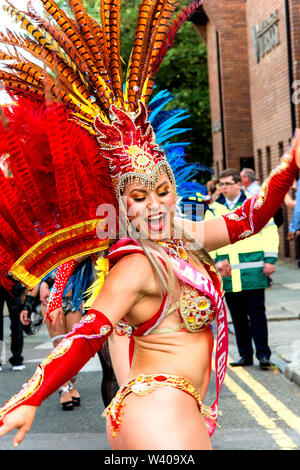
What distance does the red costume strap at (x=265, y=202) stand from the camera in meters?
3.31

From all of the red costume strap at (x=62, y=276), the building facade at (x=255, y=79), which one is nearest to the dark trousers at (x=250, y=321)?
the red costume strap at (x=62, y=276)

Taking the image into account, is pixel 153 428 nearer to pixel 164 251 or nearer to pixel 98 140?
pixel 164 251

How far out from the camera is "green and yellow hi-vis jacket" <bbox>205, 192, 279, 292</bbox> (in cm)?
868

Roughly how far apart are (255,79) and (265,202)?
22.0 metres

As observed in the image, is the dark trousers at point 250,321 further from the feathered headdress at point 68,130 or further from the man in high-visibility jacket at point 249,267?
the feathered headdress at point 68,130

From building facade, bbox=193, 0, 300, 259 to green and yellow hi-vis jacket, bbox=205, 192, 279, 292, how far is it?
10.3m

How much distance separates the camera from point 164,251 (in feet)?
10.7

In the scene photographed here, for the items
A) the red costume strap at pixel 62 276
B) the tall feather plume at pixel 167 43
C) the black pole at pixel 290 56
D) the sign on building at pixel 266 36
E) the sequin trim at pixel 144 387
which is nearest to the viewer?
the sequin trim at pixel 144 387

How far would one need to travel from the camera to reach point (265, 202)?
3500 mm

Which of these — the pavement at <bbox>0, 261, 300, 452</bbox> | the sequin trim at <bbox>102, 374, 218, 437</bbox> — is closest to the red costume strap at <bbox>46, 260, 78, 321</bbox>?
the sequin trim at <bbox>102, 374, 218, 437</bbox>

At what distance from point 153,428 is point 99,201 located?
1.01 m

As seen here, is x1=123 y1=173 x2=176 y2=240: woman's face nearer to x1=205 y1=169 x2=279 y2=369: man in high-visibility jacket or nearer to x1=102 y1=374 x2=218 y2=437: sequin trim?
x1=102 y1=374 x2=218 y2=437: sequin trim

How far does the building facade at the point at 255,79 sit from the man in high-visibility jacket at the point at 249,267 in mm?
10159

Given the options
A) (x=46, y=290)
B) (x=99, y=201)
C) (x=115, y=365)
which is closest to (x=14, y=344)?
(x=46, y=290)
